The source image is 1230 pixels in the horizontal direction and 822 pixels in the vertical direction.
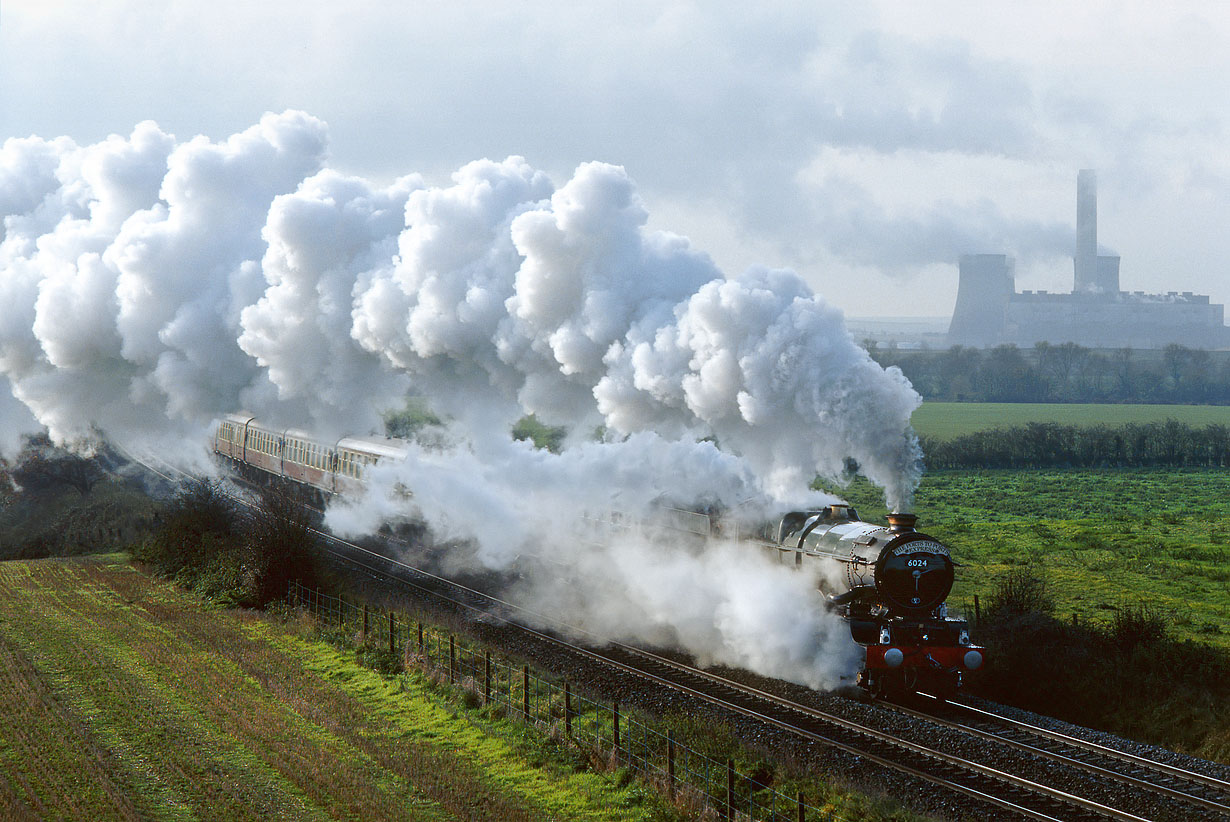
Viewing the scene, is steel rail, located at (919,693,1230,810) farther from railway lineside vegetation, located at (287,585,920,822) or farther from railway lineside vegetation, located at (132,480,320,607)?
railway lineside vegetation, located at (132,480,320,607)

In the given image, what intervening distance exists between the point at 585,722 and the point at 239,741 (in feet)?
16.2

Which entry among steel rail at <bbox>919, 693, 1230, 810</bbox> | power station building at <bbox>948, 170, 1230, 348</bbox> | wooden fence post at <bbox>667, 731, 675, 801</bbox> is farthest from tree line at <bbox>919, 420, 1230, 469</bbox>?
power station building at <bbox>948, 170, 1230, 348</bbox>

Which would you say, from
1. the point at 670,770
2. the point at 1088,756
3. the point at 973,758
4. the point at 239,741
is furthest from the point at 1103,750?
the point at 239,741

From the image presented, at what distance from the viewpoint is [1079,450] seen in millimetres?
64312

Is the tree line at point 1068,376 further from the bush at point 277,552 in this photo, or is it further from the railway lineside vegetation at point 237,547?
the bush at point 277,552

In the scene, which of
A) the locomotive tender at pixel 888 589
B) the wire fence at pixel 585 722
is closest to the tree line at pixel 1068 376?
the locomotive tender at pixel 888 589

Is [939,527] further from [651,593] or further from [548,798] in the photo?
[548,798]

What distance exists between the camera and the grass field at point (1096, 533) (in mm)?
26125

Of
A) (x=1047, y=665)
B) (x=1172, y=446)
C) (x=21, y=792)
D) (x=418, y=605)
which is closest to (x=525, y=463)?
(x=418, y=605)

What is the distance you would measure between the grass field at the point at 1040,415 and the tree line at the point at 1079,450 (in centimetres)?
876

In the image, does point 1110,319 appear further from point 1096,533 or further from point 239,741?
point 239,741

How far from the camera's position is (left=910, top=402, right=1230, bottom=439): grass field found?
276 feet

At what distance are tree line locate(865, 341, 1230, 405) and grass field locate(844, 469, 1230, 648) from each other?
187 ft

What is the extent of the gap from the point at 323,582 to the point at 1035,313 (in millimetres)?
186464
